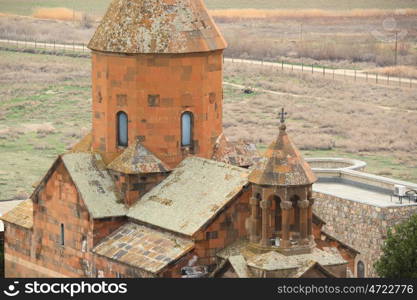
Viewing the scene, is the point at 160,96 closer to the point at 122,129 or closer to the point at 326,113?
the point at 122,129

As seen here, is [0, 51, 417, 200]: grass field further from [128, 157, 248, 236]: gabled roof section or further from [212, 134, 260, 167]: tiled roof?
[128, 157, 248, 236]: gabled roof section

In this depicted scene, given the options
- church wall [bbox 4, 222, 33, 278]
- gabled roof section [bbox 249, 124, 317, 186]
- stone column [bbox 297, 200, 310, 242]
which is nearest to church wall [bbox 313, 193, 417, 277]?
stone column [bbox 297, 200, 310, 242]

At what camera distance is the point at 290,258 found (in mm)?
35219

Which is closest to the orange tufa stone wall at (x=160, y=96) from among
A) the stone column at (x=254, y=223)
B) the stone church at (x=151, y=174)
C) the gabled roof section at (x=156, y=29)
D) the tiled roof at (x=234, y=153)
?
the stone church at (x=151, y=174)

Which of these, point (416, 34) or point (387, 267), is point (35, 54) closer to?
point (416, 34)

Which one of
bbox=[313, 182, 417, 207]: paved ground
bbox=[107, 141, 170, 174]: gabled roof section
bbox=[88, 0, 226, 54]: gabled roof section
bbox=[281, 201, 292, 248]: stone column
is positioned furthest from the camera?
bbox=[313, 182, 417, 207]: paved ground

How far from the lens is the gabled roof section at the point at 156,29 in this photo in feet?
128

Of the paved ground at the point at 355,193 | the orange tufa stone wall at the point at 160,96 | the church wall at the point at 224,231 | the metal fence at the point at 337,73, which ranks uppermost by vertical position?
the orange tufa stone wall at the point at 160,96

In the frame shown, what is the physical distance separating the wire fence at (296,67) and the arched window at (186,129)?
46227 millimetres

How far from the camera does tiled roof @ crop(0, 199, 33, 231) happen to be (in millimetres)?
41375

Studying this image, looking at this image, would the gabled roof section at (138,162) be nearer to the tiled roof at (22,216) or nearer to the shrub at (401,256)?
the tiled roof at (22,216)

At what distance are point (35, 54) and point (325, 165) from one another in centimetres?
4198

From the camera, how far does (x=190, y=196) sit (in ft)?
124

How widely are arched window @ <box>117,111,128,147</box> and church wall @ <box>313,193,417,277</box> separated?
9343 mm
